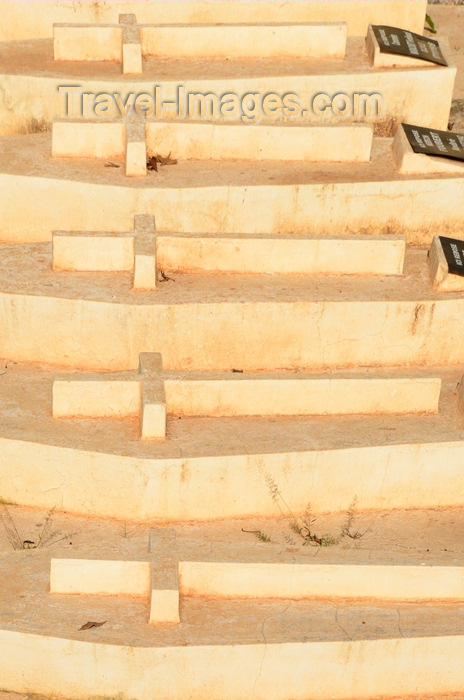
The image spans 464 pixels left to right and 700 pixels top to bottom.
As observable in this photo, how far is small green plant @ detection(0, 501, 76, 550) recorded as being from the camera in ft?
35.2

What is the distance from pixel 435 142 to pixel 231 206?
2508 millimetres

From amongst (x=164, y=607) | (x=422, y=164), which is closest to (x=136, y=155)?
(x=422, y=164)

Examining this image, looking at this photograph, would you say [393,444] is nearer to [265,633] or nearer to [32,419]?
[265,633]

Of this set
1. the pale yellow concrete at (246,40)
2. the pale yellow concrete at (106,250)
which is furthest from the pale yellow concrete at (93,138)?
the pale yellow concrete at (246,40)

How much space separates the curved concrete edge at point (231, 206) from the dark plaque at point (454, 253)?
2.23 feet

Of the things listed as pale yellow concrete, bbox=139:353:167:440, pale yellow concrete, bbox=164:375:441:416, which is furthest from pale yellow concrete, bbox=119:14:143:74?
pale yellow concrete, bbox=164:375:441:416

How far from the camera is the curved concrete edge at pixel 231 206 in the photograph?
42.8ft

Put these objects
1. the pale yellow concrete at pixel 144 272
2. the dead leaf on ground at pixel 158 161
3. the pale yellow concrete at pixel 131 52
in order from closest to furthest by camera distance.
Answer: the pale yellow concrete at pixel 144 272, the dead leaf on ground at pixel 158 161, the pale yellow concrete at pixel 131 52

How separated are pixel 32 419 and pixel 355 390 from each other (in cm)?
299

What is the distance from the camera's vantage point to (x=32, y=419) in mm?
11398

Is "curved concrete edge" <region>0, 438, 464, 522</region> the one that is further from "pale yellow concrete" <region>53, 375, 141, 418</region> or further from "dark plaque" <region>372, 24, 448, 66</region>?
"dark plaque" <region>372, 24, 448, 66</region>

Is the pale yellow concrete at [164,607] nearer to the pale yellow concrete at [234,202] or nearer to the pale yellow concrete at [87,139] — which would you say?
the pale yellow concrete at [234,202]

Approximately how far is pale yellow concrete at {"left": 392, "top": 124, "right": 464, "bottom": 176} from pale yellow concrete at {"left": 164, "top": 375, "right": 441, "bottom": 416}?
295cm

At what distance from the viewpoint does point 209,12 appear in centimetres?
1521
